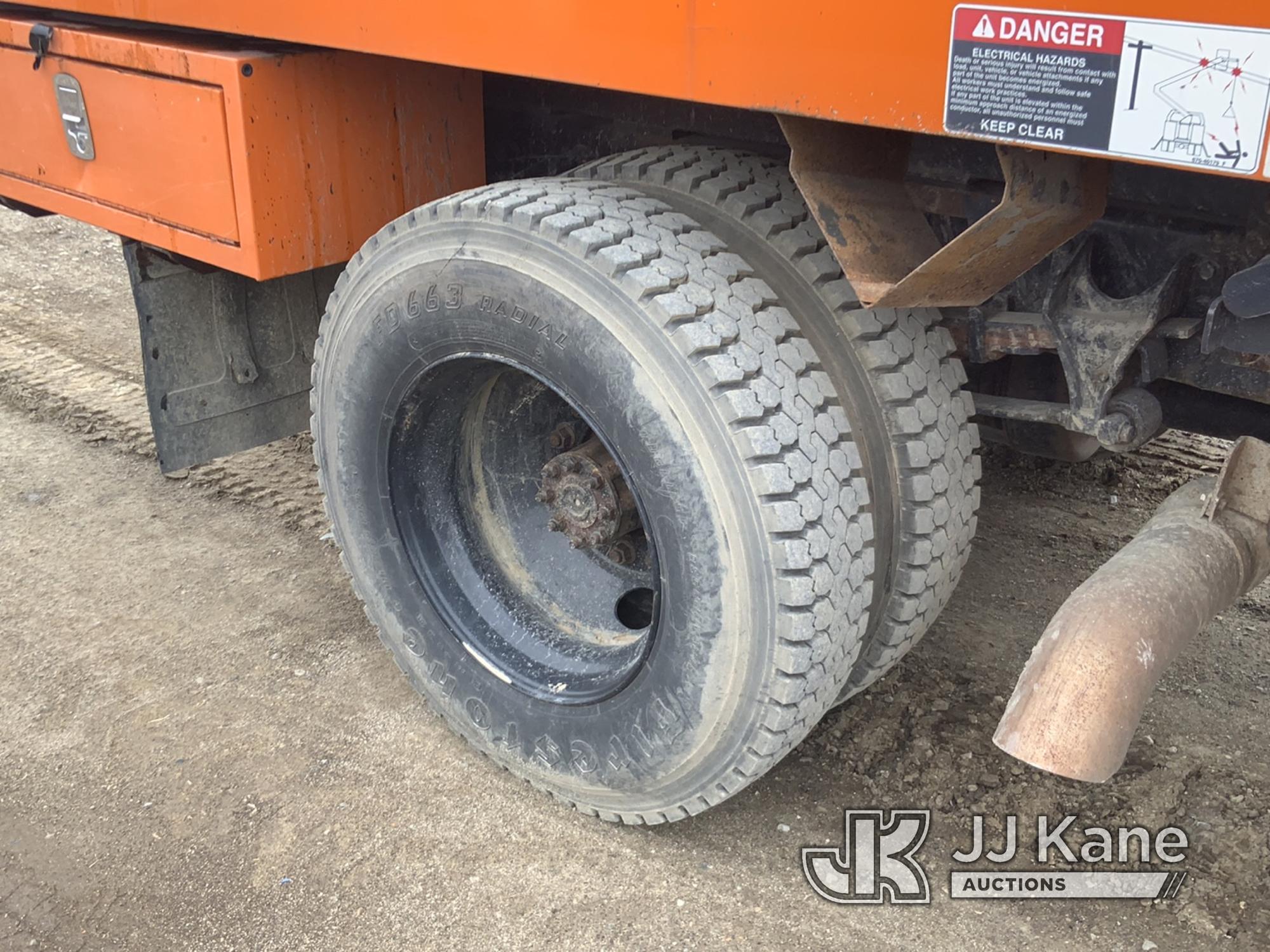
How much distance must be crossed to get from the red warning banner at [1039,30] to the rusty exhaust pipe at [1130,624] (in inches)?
28.8

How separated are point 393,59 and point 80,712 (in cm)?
174

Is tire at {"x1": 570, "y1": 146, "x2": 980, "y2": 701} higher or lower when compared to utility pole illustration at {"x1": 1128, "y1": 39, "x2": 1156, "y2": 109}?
lower

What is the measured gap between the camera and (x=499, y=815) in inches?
A: 101

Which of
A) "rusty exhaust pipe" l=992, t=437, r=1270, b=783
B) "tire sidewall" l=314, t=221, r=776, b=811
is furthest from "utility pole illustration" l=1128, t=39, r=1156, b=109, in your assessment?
"tire sidewall" l=314, t=221, r=776, b=811

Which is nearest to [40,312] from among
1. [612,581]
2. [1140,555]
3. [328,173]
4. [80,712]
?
[80,712]

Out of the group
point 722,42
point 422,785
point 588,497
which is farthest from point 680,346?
point 422,785

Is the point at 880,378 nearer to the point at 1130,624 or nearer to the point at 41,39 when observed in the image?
the point at 1130,624

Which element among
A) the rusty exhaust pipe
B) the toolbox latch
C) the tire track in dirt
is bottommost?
the tire track in dirt

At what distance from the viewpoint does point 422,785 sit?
8.73 ft

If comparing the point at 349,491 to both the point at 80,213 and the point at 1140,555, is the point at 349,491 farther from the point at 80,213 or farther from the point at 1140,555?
the point at 1140,555

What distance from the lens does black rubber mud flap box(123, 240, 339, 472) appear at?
3.27m

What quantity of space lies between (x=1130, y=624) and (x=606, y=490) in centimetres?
110

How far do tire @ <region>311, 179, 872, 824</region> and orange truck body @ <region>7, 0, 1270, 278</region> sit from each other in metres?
0.27

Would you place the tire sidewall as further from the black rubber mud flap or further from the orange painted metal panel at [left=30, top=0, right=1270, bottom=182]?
the black rubber mud flap
